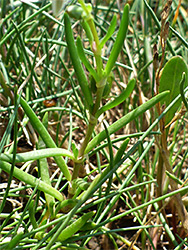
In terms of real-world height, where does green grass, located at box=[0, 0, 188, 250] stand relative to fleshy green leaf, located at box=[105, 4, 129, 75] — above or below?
below

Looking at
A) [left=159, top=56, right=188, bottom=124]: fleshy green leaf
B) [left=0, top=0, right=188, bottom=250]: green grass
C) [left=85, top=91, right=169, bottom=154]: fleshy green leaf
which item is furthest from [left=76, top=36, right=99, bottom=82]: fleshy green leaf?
[left=159, top=56, right=188, bottom=124]: fleshy green leaf

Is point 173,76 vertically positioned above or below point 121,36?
below

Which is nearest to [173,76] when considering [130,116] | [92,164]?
[130,116]

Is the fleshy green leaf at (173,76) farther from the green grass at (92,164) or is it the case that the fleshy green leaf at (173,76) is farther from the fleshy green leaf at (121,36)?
the fleshy green leaf at (121,36)

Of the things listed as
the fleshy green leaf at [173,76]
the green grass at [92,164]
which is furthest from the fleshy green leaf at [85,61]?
the fleshy green leaf at [173,76]

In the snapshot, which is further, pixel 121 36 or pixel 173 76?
pixel 173 76

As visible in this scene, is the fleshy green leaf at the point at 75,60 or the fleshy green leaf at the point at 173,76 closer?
the fleshy green leaf at the point at 75,60

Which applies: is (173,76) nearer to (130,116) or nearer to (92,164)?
(130,116)

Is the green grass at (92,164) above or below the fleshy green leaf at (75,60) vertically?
below

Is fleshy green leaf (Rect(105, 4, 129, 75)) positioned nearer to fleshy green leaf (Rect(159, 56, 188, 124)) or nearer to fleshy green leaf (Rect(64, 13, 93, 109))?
fleshy green leaf (Rect(64, 13, 93, 109))

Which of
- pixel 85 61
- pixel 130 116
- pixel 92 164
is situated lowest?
pixel 92 164

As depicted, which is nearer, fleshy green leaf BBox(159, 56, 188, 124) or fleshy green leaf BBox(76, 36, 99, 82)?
fleshy green leaf BBox(76, 36, 99, 82)
